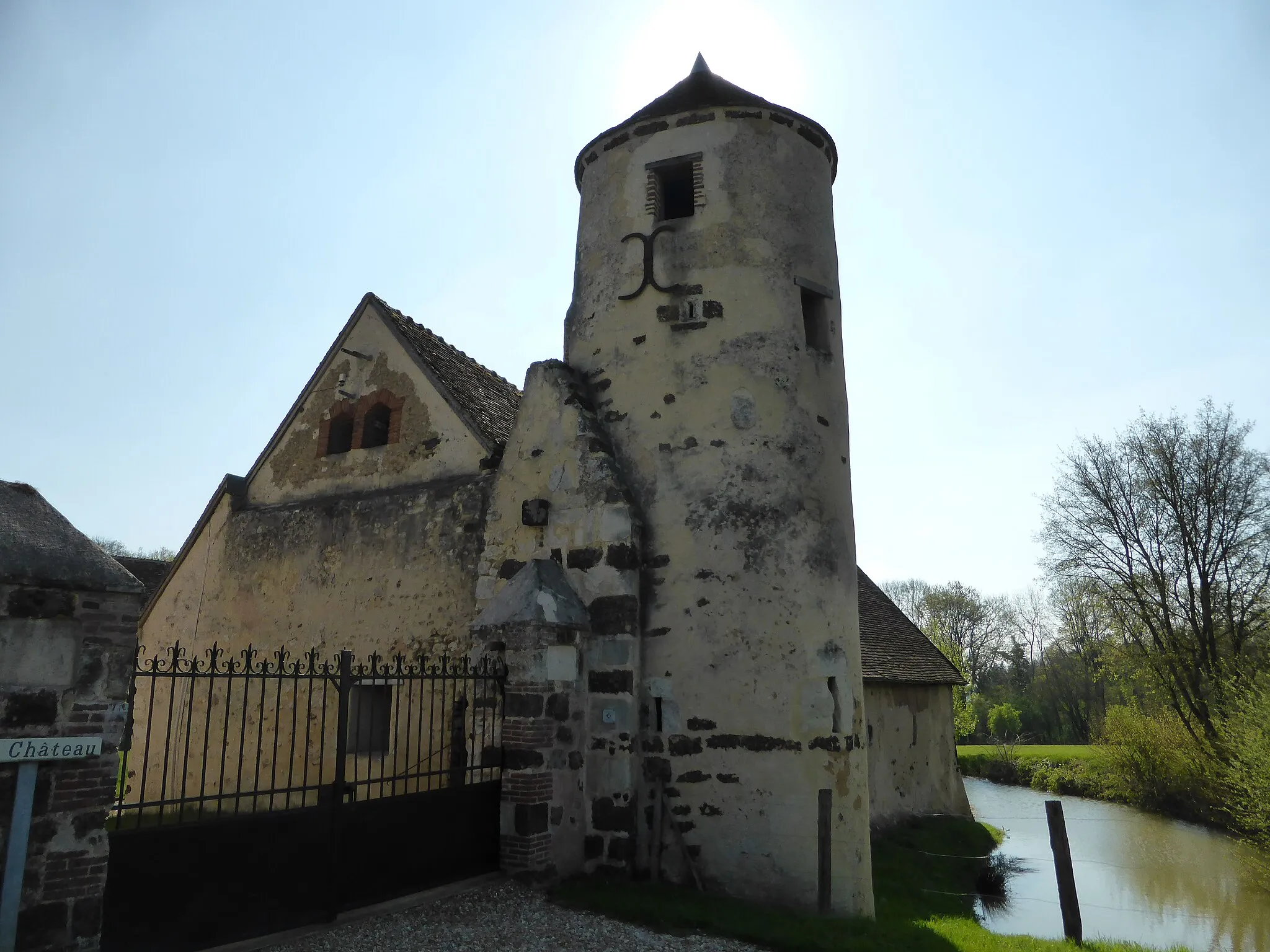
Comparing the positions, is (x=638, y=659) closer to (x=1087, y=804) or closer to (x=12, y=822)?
(x=12, y=822)

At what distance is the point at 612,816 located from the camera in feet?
28.5

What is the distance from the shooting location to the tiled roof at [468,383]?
12.4m

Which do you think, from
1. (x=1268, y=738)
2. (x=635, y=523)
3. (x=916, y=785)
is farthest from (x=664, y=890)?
(x=1268, y=738)

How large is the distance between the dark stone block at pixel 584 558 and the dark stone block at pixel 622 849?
2779mm

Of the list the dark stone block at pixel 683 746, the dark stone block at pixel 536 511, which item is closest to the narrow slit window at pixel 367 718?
the dark stone block at pixel 536 511

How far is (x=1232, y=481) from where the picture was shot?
2188 cm

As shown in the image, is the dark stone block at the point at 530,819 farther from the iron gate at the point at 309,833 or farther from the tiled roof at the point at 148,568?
the tiled roof at the point at 148,568

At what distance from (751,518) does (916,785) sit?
444 inches

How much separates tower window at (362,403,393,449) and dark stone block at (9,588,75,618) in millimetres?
8255

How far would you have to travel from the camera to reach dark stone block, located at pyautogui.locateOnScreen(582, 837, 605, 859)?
8.62m

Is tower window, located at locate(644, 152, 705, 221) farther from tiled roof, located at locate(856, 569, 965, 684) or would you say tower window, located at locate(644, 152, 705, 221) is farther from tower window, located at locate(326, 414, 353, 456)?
tiled roof, located at locate(856, 569, 965, 684)

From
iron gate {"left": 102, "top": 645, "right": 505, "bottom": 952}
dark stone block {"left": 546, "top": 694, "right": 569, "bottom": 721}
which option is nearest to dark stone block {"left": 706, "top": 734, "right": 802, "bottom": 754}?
dark stone block {"left": 546, "top": 694, "right": 569, "bottom": 721}

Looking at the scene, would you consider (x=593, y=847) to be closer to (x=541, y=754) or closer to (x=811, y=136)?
(x=541, y=754)

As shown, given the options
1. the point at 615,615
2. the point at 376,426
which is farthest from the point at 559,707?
the point at 376,426
